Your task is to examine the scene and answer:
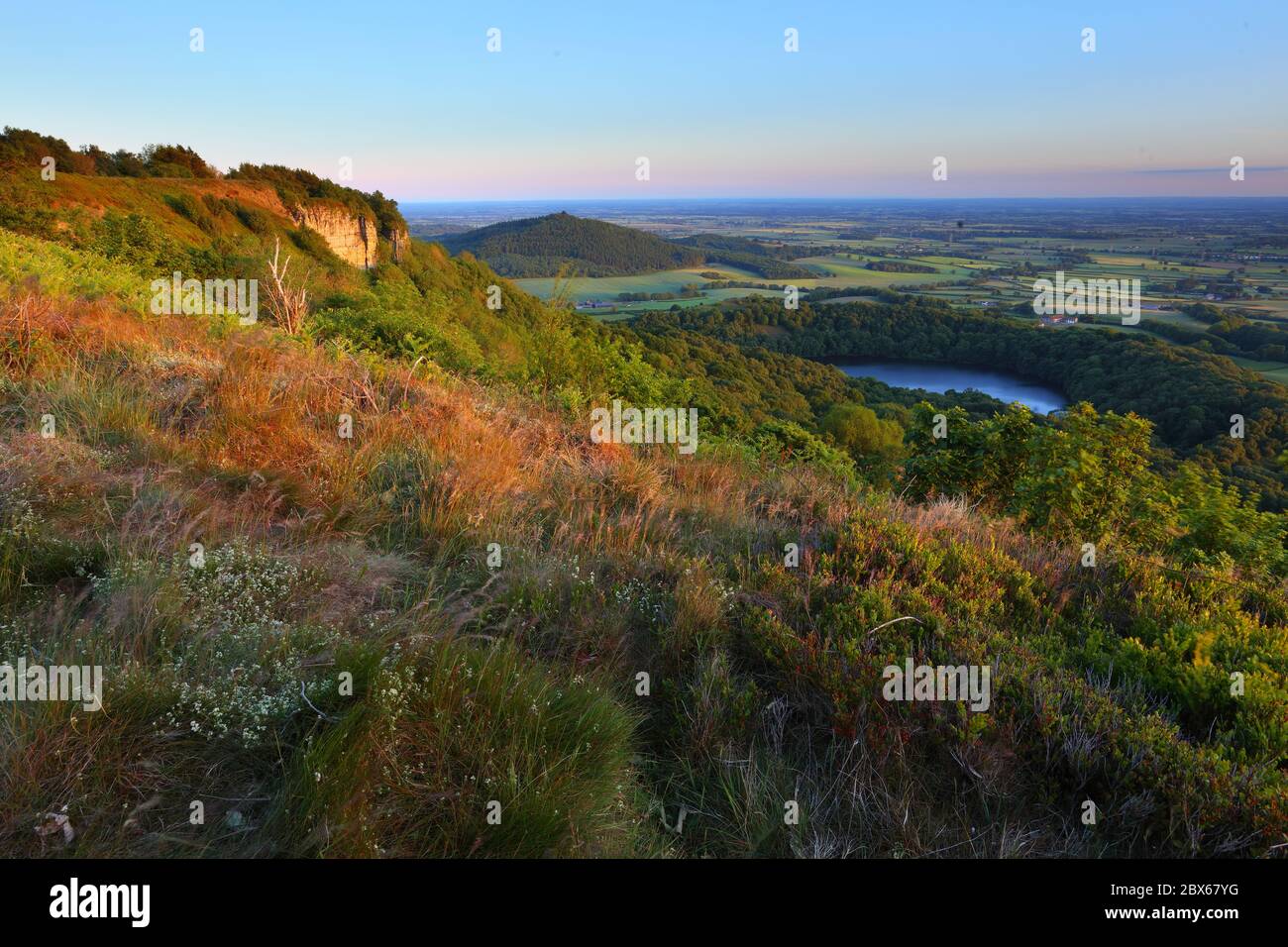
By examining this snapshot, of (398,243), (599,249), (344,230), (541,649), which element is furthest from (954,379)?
(541,649)

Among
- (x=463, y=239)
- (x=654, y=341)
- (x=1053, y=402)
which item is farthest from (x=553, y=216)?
(x=1053, y=402)

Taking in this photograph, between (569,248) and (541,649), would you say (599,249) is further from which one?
(541,649)

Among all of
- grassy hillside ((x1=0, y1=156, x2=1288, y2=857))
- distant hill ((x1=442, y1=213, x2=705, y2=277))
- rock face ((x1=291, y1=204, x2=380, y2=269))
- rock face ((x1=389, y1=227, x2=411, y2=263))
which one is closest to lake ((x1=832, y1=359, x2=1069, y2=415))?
distant hill ((x1=442, y1=213, x2=705, y2=277))

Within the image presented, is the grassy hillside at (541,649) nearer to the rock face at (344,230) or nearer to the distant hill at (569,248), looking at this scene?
the rock face at (344,230)

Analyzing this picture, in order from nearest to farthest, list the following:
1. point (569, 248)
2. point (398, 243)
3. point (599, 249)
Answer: point (398, 243) → point (569, 248) → point (599, 249)

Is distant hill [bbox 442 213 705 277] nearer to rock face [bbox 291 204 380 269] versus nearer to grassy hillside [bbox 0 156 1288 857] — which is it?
rock face [bbox 291 204 380 269]

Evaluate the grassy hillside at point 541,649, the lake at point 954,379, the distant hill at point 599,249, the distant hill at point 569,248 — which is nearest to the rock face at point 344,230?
the distant hill at point 599,249
